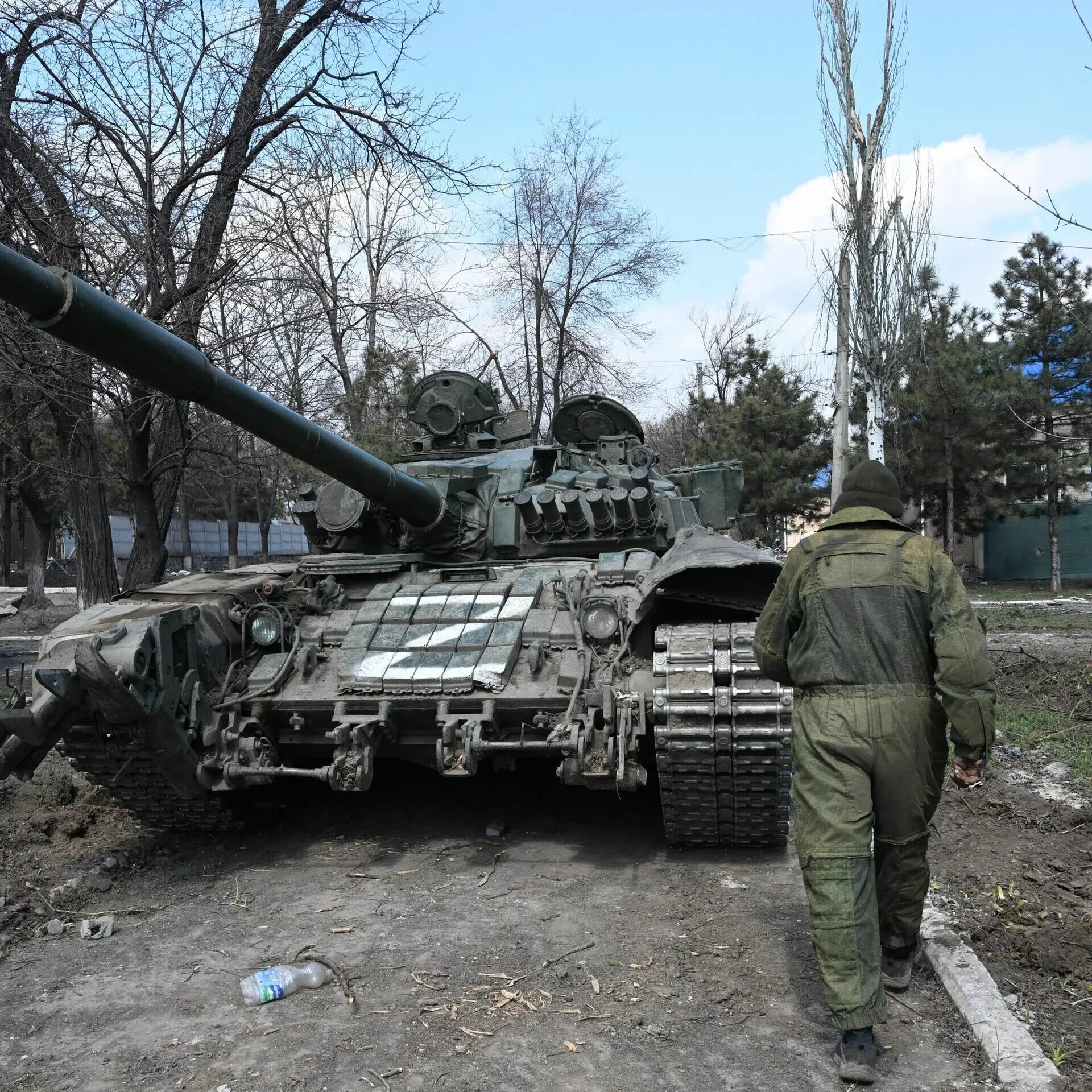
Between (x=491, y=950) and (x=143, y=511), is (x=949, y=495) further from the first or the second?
Result: (x=491, y=950)

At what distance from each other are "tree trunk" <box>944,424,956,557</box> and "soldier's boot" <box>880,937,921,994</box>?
2248 cm

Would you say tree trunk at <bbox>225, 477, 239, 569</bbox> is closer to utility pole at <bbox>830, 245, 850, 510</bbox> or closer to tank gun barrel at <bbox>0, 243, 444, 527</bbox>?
utility pole at <bbox>830, 245, 850, 510</bbox>

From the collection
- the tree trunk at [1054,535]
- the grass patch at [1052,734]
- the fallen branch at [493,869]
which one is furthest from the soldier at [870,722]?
the tree trunk at [1054,535]

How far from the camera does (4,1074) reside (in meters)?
4.03

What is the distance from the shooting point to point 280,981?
4758 millimetres

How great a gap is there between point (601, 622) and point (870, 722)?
260 cm

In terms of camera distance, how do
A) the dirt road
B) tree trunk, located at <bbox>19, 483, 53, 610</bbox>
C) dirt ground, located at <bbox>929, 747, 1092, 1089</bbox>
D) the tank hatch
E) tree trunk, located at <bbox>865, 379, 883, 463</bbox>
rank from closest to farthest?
1. the dirt road
2. dirt ground, located at <bbox>929, 747, 1092, 1089</bbox>
3. the tank hatch
4. tree trunk, located at <bbox>865, 379, 883, 463</bbox>
5. tree trunk, located at <bbox>19, 483, 53, 610</bbox>

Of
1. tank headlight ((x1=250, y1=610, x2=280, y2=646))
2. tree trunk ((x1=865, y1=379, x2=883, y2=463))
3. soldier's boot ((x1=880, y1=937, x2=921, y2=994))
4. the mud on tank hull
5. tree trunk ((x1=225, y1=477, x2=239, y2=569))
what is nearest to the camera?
soldier's boot ((x1=880, y1=937, x2=921, y2=994))

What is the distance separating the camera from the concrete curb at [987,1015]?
3625 mm

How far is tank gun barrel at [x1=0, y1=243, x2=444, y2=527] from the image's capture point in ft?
15.1

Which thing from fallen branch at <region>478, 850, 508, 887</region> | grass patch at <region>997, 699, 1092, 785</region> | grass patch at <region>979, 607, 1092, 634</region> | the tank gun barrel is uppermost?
the tank gun barrel

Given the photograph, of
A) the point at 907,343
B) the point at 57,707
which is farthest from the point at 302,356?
the point at 57,707

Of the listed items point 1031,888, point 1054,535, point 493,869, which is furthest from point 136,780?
point 1054,535

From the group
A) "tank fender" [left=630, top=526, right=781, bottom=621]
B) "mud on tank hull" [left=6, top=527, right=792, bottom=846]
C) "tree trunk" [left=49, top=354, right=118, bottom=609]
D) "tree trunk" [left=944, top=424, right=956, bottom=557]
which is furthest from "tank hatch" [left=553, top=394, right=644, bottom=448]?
"tree trunk" [left=944, top=424, right=956, bottom=557]
